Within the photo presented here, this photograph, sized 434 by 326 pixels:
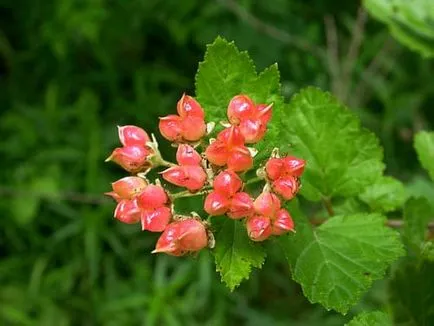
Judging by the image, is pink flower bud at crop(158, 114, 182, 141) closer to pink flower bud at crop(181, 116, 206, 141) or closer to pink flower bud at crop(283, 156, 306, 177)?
pink flower bud at crop(181, 116, 206, 141)

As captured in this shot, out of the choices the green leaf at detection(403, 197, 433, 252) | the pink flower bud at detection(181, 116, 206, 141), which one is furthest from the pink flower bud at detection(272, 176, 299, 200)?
the green leaf at detection(403, 197, 433, 252)

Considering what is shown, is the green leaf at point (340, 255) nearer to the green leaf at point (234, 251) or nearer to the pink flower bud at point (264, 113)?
the green leaf at point (234, 251)

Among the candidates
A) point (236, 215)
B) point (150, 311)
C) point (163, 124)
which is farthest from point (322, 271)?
point (150, 311)

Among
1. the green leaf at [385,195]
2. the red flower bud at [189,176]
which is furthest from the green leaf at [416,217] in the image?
the red flower bud at [189,176]

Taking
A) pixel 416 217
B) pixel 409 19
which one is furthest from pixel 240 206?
pixel 409 19

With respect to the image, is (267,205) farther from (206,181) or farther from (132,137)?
(132,137)

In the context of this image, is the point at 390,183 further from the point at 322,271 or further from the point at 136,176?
the point at 136,176
